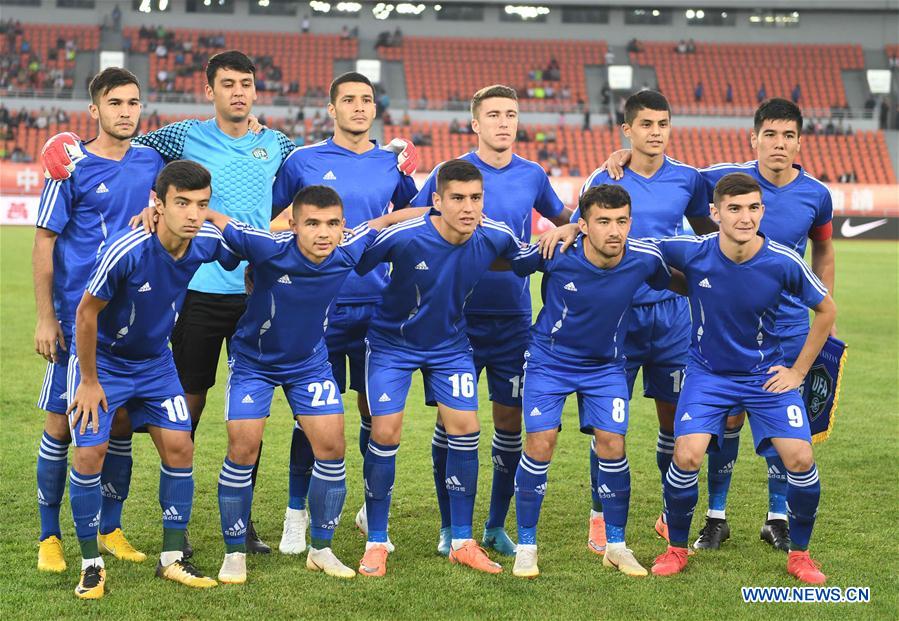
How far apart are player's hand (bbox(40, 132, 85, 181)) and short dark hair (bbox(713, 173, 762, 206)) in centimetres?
330

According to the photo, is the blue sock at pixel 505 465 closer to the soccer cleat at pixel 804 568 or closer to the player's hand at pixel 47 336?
the soccer cleat at pixel 804 568

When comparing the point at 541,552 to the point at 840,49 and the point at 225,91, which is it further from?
the point at 840,49

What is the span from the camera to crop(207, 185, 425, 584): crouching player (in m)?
5.21

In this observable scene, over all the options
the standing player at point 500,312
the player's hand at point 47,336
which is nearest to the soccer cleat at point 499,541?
the standing player at point 500,312

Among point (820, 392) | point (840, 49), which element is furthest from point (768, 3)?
point (820, 392)

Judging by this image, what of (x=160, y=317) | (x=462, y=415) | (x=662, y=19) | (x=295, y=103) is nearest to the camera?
(x=160, y=317)

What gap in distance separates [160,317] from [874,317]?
13531 mm

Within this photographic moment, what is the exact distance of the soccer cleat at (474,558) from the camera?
17.6 ft

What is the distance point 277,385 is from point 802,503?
2.74 m

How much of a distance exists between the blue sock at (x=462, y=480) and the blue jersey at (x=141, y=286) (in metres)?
1.55

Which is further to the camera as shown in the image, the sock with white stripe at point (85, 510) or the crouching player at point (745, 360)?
the crouching player at point (745, 360)

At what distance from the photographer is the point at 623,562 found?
5.39 meters

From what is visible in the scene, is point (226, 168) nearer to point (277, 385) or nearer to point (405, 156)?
point (405, 156)

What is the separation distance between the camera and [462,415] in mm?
5578
